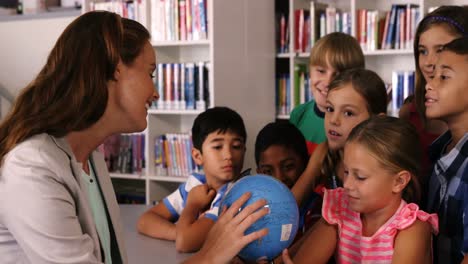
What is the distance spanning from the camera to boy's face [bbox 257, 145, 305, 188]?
2527mm

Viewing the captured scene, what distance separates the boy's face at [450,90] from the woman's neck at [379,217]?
29 centimetres

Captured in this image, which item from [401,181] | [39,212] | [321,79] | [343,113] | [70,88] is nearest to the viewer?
[39,212]

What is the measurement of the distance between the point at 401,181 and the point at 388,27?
286 cm

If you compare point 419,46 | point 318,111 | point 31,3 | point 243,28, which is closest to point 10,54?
point 31,3

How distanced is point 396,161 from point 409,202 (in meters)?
0.15

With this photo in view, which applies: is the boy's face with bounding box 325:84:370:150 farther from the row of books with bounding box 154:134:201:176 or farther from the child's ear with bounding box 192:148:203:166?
the row of books with bounding box 154:134:201:176

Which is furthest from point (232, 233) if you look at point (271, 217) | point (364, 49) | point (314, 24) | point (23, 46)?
point (23, 46)

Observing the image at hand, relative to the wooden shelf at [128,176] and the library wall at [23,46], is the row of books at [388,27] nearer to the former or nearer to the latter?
the wooden shelf at [128,176]

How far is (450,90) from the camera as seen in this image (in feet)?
6.13

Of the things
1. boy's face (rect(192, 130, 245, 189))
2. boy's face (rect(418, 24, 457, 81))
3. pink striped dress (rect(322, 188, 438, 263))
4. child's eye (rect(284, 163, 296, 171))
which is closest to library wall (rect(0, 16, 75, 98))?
boy's face (rect(192, 130, 245, 189))

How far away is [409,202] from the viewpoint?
1878 millimetres

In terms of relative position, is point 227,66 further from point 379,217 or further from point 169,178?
point 379,217

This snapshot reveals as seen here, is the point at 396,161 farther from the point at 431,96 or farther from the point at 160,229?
the point at 160,229

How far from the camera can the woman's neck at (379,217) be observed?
71.6 inches
